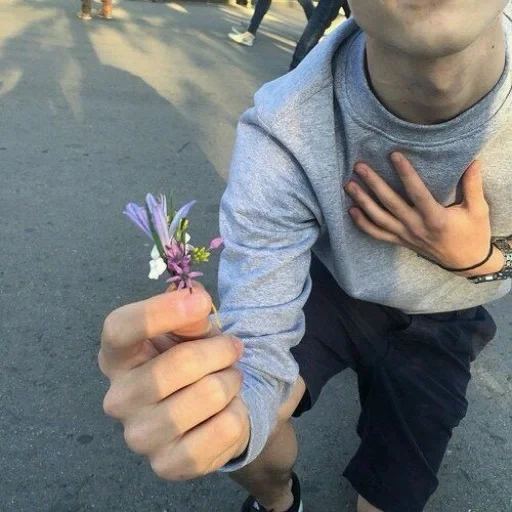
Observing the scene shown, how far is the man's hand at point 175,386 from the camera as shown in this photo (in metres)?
0.99

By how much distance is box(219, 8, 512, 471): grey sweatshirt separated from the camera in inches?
58.2

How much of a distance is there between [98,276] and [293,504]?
1.36 m

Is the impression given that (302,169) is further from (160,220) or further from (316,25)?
(316,25)

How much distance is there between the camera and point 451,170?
1548 millimetres

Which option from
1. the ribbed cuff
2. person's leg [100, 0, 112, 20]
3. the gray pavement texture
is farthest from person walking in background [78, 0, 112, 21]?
the ribbed cuff

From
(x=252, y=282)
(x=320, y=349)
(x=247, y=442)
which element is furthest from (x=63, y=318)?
(x=247, y=442)

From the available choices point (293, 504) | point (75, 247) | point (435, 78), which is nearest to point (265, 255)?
point (435, 78)

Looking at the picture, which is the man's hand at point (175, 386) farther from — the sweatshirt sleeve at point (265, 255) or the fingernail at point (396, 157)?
the fingernail at point (396, 157)

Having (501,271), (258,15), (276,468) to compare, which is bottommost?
(258,15)

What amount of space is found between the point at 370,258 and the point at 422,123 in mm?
395

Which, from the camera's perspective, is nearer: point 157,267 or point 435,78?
point 157,267

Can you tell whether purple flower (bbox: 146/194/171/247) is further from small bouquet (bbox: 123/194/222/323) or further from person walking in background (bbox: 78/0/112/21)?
person walking in background (bbox: 78/0/112/21)

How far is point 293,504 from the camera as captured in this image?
1.99 meters

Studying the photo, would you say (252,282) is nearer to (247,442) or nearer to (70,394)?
(247,442)
